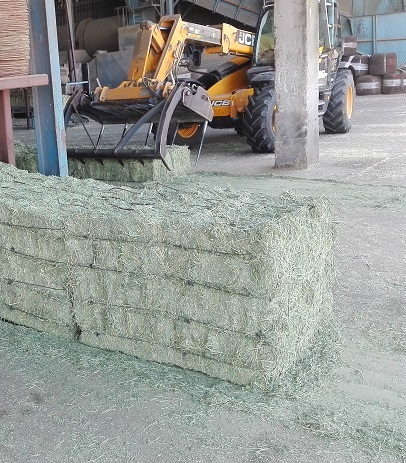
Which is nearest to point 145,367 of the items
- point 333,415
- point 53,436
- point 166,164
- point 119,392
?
point 119,392

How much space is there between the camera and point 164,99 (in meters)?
7.88

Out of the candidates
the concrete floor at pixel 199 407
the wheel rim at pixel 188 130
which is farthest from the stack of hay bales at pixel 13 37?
the wheel rim at pixel 188 130

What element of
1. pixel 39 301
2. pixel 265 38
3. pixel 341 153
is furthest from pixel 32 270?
pixel 265 38

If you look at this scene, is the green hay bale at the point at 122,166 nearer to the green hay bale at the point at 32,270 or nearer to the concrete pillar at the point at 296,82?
the concrete pillar at the point at 296,82

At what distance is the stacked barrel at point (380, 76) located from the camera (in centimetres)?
2131

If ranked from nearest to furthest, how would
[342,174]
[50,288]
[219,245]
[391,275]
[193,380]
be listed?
[219,245] < [193,380] < [50,288] < [391,275] < [342,174]

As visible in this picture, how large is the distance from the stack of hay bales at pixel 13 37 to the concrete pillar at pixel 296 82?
4.51 metres

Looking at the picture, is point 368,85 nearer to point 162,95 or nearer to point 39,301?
point 162,95

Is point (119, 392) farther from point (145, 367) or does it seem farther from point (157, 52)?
point (157, 52)

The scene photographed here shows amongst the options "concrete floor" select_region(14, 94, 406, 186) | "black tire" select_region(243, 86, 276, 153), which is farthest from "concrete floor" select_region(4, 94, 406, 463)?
"black tire" select_region(243, 86, 276, 153)

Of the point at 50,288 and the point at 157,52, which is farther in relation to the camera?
the point at 157,52

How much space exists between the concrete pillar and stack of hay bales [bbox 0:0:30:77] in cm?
451

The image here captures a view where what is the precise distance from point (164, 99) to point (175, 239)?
5120mm

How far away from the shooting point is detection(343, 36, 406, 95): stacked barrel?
21.3m
